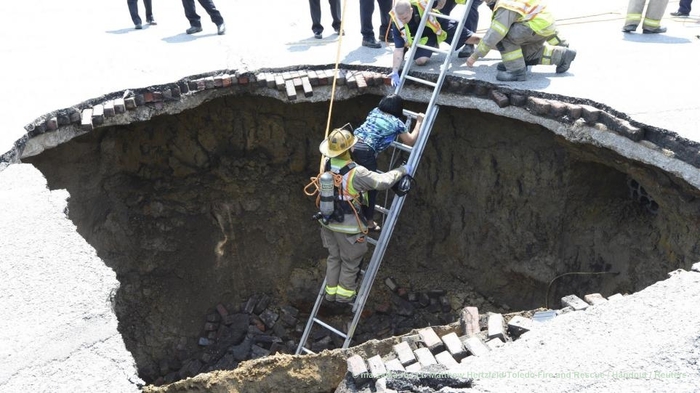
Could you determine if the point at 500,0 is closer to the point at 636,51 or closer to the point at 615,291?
the point at 636,51

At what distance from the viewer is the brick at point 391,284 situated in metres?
9.12

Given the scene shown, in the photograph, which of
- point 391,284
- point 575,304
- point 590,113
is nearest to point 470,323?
point 575,304

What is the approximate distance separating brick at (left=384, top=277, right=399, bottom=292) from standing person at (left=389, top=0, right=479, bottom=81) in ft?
10.2

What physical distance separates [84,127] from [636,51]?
6.44 meters

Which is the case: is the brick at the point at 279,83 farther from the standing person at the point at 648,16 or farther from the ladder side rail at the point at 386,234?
the standing person at the point at 648,16

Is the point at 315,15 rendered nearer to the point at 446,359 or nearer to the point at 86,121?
the point at 86,121

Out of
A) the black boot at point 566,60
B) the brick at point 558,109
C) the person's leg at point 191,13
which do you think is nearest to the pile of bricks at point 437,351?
the brick at point 558,109

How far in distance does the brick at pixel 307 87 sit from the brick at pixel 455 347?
12.1 ft

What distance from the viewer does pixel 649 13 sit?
27.5 ft

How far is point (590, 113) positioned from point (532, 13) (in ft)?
4.49

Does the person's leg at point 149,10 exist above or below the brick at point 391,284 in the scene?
above

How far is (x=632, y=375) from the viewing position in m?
3.61

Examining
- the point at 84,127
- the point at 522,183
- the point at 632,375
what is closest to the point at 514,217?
the point at 522,183

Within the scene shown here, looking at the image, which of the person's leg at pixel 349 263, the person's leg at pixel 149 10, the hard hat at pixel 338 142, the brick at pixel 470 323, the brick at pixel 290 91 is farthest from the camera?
the person's leg at pixel 149 10
